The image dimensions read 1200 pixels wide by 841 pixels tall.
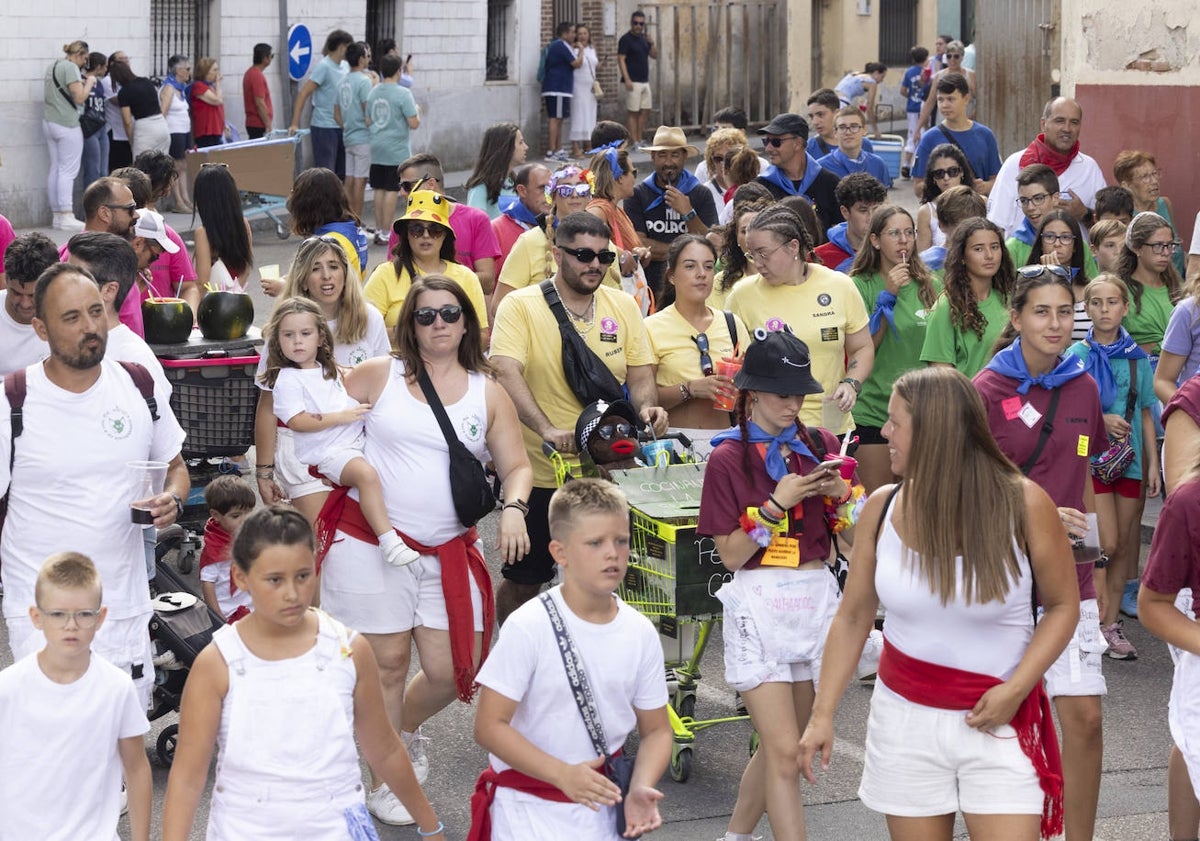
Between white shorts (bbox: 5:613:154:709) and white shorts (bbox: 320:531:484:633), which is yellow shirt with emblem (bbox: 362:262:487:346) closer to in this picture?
white shorts (bbox: 320:531:484:633)

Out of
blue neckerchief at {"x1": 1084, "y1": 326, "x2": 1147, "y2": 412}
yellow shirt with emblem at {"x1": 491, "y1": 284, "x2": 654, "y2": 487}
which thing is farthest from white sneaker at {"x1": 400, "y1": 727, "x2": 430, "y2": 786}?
blue neckerchief at {"x1": 1084, "y1": 326, "x2": 1147, "y2": 412}

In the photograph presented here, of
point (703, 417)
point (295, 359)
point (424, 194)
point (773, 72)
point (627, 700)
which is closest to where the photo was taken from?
point (627, 700)

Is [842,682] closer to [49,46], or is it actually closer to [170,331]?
[170,331]

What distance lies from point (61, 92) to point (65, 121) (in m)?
0.32

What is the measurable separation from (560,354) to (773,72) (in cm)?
2542

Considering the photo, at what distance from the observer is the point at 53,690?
4.92 meters

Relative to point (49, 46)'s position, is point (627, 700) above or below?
below

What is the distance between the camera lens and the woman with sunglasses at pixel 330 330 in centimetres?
761

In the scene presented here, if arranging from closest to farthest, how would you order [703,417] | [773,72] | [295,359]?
[295,359]
[703,417]
[773,72]

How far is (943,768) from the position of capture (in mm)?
4965

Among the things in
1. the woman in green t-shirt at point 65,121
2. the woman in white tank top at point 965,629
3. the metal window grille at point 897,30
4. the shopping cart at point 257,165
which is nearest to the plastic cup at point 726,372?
the woman in white tank top at point 965,629

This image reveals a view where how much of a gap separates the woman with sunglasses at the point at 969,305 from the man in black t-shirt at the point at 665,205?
3.42m

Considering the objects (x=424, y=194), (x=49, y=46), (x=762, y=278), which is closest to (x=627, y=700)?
(x=762, y=278)

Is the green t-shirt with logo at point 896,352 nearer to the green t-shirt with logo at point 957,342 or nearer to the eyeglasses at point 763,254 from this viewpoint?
the green t-shirt with logo at point 957,342
